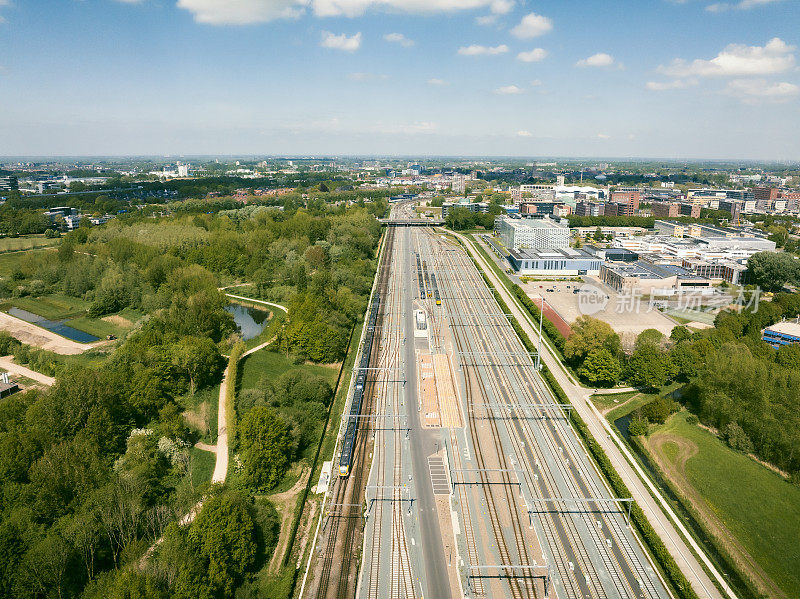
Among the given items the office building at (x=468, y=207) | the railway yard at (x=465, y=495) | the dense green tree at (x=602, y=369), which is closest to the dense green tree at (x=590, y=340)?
the dense green tree at (x=602, y=369)

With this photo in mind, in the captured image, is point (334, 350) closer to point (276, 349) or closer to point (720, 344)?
point (276, 349)

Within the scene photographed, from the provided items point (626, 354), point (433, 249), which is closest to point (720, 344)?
point (626, 354)

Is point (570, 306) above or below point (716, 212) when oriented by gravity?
below

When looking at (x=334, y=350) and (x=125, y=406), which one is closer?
(x=125, y=406)

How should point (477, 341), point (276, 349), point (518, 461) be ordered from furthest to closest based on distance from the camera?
1. point (477, 341)
2. point (276, 349)
3. point (518, 461)

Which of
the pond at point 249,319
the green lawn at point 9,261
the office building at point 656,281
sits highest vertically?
the office building at point 656,281

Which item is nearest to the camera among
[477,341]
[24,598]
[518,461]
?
[24,598]

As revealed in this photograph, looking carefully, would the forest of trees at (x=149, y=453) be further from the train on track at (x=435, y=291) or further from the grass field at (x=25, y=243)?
the grass field at (x=25, y=243)

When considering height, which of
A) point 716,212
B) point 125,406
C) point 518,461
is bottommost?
point 518,461
